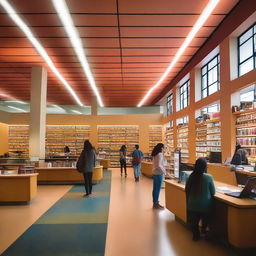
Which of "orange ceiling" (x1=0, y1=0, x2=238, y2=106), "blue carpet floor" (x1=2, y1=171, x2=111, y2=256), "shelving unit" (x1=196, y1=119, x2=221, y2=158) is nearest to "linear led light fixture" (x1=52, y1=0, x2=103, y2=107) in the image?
"orange ceiling" (x1=0, y1=0, x2=238, y2=106)

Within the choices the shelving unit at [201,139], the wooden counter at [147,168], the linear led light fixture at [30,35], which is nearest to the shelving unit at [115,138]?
the wooden counter at [147,168]

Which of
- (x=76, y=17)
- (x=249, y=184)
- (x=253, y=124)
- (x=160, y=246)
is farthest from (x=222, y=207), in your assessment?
(x=76, y=17)

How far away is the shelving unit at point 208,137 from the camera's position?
9.15 metres

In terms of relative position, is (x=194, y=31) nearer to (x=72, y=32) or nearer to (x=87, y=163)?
(x=72, y=32)

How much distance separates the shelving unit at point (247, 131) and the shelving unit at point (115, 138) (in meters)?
10.0

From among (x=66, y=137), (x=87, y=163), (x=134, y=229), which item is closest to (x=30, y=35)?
(x=87, y=163)

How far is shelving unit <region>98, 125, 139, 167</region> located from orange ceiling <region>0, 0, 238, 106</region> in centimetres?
477

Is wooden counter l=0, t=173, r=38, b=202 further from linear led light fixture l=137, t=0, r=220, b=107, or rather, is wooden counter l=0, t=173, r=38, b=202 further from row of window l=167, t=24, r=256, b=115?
row of window l=167, t=24, r=256, b=115

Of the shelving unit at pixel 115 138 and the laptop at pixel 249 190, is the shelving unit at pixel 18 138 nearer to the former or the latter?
the shelving unit at pixel 115 138

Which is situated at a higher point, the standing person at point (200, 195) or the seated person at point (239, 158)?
the seated person at point (239, 158)

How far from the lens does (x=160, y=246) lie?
3543 millimetres

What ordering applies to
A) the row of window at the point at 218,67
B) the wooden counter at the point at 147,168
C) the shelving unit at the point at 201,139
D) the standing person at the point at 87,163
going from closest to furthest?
1. the standing person at the point at 87,163
2. the row of window at the point at 218,67
3. the shelving unit at the point at 201,139
4. the wooden counter at the point at 147,168

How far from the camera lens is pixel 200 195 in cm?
364

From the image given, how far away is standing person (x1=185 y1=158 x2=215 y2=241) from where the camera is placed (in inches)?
143
